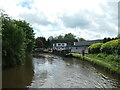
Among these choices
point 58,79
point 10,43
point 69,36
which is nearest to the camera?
point 58,79

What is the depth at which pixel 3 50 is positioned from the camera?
31.1 feet

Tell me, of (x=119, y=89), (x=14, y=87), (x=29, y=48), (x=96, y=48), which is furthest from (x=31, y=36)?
(x=119, y=89)

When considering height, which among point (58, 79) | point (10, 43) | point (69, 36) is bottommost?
point (58, 79)

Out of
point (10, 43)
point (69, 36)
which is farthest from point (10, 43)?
point (69, 36)

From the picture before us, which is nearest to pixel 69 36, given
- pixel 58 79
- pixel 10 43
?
pixel 10 43

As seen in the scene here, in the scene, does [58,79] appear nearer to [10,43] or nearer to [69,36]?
[10,43]

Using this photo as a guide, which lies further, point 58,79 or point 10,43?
point 10,43

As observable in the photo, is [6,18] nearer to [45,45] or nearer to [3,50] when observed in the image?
[3,50]

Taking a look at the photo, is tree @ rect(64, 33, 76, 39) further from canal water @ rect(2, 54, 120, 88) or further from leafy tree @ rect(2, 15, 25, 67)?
canal water @ rect(2, 54, 120, 88)

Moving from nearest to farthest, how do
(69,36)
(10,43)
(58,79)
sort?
(58,79) → (10,43) → (69,36)

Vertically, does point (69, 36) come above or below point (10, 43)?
above

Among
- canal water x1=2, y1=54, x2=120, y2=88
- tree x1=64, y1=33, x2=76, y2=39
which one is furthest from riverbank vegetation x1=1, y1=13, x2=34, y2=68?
tree x1=64, y1=33, x2=76, y2=39

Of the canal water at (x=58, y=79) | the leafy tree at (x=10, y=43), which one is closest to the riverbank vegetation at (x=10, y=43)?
the leafy tree at (x=10, y=43)

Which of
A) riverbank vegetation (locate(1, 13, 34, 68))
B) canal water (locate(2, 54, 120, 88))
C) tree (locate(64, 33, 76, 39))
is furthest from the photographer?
tree (locate(64, 33, 76, 39))
